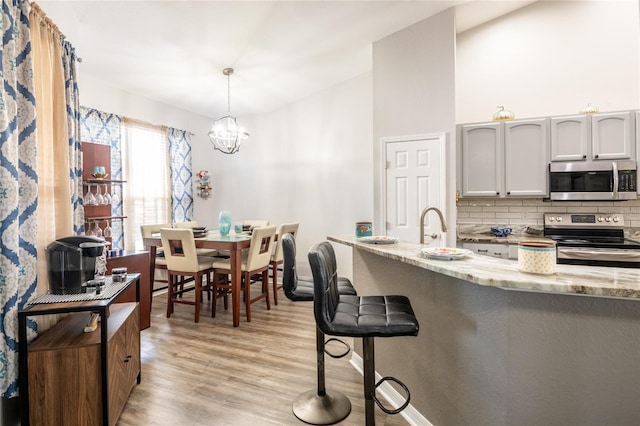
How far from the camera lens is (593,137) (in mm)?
3285

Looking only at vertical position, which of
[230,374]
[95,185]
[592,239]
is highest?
[95,185]

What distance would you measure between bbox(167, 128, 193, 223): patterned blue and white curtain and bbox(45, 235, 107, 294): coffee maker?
3.27 meters

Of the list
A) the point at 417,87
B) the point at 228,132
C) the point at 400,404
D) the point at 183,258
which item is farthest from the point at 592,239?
the point at 183,258

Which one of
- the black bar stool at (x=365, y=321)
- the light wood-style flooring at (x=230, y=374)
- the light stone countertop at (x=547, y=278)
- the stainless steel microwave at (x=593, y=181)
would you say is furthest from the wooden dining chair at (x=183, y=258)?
the stainless steel microwave at (x=593, y=181)

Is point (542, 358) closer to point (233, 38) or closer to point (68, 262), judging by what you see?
point (68, 262)

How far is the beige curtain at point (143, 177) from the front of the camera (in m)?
4.39

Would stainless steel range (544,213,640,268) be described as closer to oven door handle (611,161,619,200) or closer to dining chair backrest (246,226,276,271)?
oven door handle (611,161,619,200)

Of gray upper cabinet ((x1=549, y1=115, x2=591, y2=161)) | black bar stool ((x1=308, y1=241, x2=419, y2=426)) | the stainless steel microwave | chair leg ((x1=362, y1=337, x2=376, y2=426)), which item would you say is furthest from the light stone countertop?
gray upper cabinet ((x1=549, y1=115, x2=591, y2=161))

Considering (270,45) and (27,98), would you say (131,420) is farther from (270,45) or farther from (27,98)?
(270,45)

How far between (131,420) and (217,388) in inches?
20.4

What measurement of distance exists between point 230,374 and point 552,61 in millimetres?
4599

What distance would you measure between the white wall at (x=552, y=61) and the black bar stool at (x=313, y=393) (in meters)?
3.16

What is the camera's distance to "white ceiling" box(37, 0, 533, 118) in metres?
2.72

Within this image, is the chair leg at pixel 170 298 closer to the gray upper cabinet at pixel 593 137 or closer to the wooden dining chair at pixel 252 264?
the wooden dining chair at pixel 252 264
